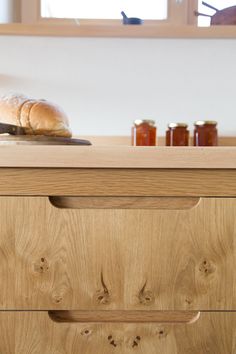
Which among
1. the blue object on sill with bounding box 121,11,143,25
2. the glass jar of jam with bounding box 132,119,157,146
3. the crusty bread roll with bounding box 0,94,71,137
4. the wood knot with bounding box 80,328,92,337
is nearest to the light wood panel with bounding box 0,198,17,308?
the wood knot with bounding box 80,328,92,337

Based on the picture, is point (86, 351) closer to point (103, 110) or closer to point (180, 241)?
point (180, 241)

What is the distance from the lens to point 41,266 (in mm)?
797

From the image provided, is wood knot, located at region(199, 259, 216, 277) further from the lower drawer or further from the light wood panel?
the light wood panel

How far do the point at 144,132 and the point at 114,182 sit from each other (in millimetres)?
354

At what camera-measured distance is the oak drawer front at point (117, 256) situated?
792 millimetres

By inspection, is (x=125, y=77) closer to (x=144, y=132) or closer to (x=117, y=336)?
(x=144, y=132)

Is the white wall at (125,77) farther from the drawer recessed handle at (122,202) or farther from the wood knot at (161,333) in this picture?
the wood knot at (161,333)

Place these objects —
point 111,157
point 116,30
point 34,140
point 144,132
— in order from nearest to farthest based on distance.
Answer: point 111,157 → point 34,140 → point 144,132 → point 116,30

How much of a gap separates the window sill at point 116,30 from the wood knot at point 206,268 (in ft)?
2.24

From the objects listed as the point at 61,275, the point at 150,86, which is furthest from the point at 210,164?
the point at 150,86

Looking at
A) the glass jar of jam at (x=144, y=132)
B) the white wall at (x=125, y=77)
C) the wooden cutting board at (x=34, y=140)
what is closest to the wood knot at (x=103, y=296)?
the wooden cutting board at (x=34, y=140)

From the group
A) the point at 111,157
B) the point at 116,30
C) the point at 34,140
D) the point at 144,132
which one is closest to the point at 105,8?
the point at 116,30

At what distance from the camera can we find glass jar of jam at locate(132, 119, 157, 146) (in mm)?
1117

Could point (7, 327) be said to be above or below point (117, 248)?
below
